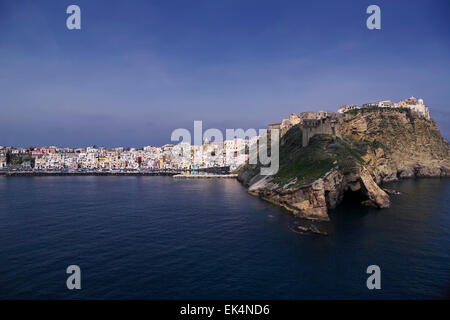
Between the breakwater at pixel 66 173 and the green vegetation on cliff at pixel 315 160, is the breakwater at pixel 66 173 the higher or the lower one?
the lower one

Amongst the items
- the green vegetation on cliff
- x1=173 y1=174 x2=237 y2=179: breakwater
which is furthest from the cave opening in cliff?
x1=173 y1=174 x2=237 y2=179: breakwater

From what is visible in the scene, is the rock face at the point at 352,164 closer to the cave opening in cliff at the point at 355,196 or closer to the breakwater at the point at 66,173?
the cave opening in cliff at the point at 355,196

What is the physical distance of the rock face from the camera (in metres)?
57.5

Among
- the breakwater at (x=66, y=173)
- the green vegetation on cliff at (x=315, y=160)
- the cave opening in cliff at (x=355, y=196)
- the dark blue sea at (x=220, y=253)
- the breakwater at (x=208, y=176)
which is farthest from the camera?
the breakwater at (x=66, y=173)

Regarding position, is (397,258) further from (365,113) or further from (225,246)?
(365,113)

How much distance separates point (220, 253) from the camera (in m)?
34.9

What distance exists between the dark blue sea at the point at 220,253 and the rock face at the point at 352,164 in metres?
4.65

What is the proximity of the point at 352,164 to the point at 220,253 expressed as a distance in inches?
1669

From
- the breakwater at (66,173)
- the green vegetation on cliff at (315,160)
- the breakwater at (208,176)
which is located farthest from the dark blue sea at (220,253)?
the breakwater at (66,173)

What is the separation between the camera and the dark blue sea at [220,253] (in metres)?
25.9

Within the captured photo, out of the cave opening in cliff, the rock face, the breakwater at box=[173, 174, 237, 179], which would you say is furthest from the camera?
the breakwater at box=[173, 174, 237, 179]

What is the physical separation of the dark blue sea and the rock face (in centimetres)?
465

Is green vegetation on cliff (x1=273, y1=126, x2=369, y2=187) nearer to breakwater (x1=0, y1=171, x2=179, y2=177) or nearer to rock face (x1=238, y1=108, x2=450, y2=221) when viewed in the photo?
rock face (x1=238, y1=108, x2=450, y2=221)
